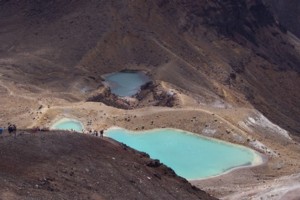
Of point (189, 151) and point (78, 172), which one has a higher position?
point (189, 151)

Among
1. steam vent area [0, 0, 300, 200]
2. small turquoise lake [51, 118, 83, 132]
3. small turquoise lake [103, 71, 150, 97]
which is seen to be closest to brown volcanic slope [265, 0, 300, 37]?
steam vent area [0, 0, 300, 200]

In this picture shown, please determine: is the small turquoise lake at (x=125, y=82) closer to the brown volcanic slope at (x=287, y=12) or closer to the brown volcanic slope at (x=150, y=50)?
the brown volcanic slope at (x=150, y=50)

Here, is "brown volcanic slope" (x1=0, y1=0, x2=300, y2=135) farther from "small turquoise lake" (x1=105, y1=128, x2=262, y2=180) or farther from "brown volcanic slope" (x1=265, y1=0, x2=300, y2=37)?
"brown volcanic slope" (x1=265, y1=0, x2=300, y2=37)

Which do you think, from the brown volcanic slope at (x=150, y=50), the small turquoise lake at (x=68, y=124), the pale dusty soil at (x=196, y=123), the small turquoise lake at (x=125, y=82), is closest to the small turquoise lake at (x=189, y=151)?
the pale dusty soil at (x=196, y=123)

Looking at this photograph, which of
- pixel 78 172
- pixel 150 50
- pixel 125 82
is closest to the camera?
pixel 78 172

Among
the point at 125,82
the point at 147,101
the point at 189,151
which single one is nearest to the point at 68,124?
the point at 189,151

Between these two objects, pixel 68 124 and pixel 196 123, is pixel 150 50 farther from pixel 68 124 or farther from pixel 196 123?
pixel 196 123

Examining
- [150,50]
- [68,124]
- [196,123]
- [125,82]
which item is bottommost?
[196,123]
